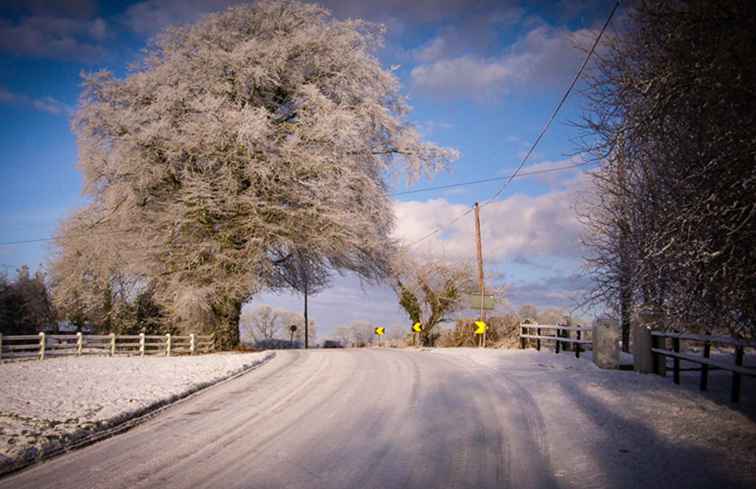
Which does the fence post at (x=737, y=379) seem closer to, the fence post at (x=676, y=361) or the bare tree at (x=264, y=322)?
the fence post at (x=676, y=361)

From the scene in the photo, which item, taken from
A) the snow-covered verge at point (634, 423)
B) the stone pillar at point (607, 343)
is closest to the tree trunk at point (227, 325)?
the snow-covered verge at point (634, 423)

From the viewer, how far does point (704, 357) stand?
8.39 meters

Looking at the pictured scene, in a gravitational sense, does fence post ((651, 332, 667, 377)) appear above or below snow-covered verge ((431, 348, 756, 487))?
above

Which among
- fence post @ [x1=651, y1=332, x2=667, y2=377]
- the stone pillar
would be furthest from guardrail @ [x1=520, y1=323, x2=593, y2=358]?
fence post @ [x1=651, y1=332, x2=667, y2=377]

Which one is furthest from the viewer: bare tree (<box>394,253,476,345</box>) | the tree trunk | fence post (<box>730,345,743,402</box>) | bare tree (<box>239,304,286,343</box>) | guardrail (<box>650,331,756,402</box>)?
bare tree (<box>239,304,286,343</box>)

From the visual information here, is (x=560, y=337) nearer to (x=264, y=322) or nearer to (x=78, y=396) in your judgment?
(x=78, y=396)

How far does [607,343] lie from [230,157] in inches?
→ 505

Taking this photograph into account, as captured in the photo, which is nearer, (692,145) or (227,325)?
(692,145)

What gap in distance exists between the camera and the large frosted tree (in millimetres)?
17219

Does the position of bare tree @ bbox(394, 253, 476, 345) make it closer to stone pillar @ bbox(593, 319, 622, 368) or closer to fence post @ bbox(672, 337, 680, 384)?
stone pillar @ bbox(593, 319, 622, 368)

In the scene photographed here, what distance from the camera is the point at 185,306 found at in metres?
16.7

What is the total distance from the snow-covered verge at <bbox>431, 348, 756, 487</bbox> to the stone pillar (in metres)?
0.71

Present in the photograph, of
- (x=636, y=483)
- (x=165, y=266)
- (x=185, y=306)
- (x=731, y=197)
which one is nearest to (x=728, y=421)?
(x=636, y=483)

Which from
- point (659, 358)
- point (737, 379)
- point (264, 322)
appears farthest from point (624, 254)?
point (264, 322)
